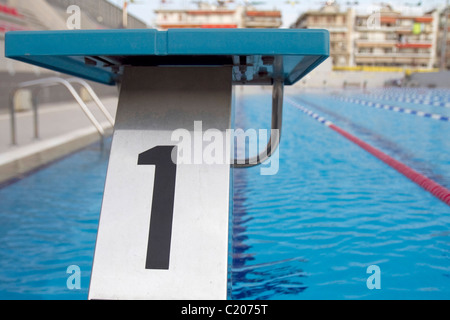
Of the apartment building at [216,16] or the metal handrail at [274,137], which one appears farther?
the apartment building at [216,16]

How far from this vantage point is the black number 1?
3.94 ft

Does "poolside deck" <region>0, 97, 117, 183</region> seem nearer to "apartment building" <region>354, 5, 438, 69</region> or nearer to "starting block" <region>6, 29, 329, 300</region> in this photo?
"starting block" <region>6, 29, 329, 300</region>

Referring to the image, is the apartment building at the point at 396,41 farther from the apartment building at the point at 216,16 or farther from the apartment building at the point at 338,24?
the apartment building at the point at 216,16

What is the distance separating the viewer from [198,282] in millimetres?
1185

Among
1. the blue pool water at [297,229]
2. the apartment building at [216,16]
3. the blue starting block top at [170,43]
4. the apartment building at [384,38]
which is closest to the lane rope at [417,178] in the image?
the blue pool water at [297,229]

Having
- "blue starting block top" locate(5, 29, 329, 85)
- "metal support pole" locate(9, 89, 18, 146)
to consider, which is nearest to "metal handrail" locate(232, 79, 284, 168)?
"blue starting block top" locate(5, 29, 329, 85)

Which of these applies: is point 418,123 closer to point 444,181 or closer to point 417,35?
point 444,181

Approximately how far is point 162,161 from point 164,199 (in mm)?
103

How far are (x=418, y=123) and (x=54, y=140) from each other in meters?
6.31

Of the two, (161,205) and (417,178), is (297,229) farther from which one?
(161,205)

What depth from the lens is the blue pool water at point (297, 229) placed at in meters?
2.24
